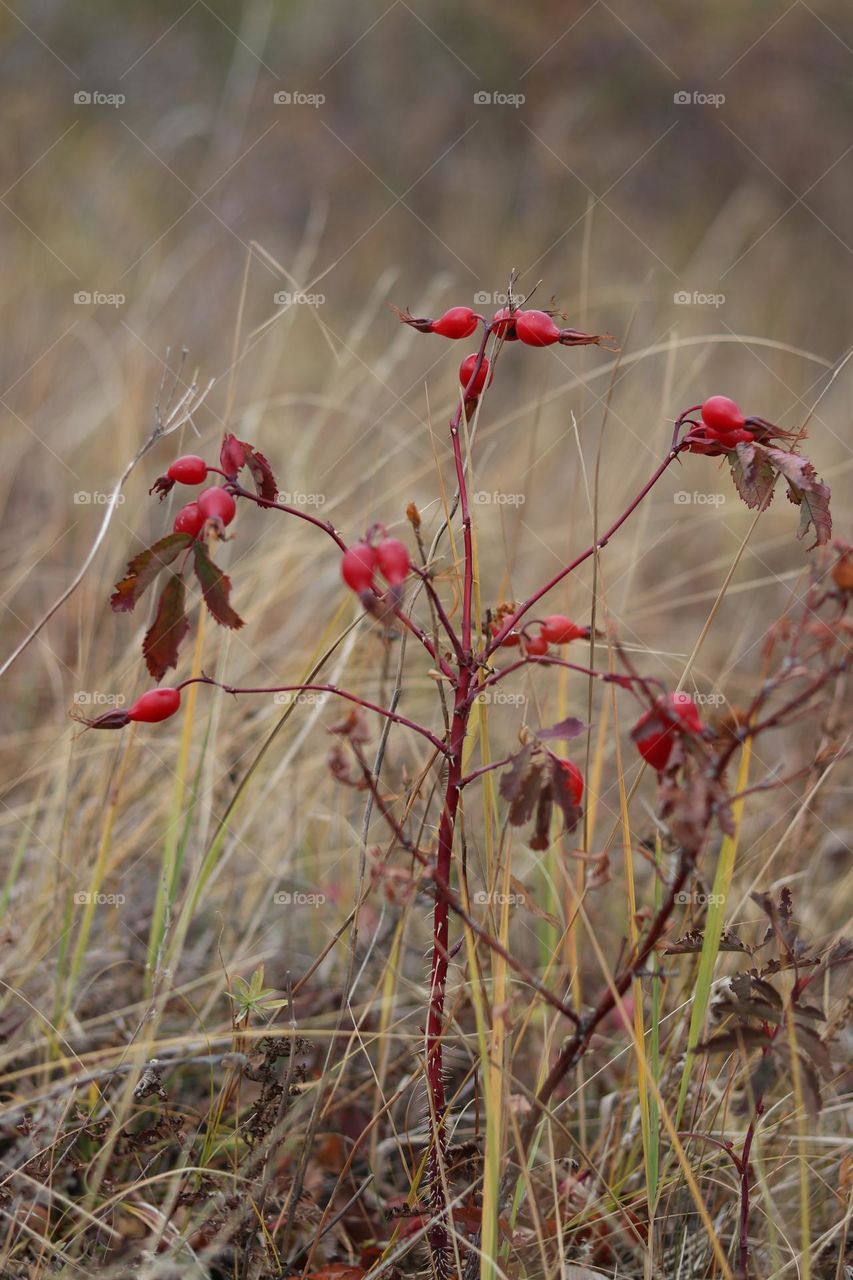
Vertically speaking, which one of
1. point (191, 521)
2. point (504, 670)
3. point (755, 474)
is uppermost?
point (755, 474)

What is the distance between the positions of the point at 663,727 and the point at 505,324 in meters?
0.51

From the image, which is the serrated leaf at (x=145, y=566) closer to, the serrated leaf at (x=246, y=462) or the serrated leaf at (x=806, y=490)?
the serrated leaf at (x=246, y=462)

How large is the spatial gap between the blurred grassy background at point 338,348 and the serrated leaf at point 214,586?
14.6 inches

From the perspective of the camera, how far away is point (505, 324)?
129cm

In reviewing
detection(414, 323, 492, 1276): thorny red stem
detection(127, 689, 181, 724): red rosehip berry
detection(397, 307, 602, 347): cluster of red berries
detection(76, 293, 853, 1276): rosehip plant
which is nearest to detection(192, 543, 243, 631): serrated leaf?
detection(76, 293, 853, 1276): rosehip plant

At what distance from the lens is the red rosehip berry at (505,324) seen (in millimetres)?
1278

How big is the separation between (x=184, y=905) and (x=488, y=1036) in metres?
0.59

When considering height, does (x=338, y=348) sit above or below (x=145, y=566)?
above

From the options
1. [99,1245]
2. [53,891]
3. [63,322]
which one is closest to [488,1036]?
[99,1245]

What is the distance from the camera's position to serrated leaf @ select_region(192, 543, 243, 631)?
3.91 feet

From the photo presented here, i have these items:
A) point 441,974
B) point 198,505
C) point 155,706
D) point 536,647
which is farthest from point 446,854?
point 198,505

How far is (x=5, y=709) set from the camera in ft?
9.80

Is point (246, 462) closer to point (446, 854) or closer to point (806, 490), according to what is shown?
point (446, 854)

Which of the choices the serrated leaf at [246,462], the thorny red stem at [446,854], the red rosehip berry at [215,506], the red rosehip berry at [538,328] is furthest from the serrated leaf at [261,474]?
the red rosehip berry at [538,328]
